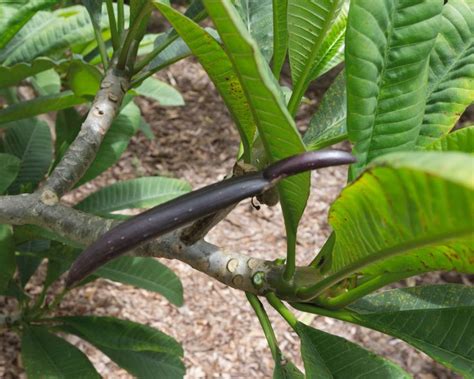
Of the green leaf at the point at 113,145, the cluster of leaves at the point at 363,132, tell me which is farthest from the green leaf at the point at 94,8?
the green leaf at the point at 113,145

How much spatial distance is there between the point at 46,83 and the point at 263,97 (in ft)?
4.33

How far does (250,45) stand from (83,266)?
0.75ft

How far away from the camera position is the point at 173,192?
1.59 metres

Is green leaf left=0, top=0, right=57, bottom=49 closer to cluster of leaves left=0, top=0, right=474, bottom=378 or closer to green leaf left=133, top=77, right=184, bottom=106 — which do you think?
cluster of leaves left=0, top=0, right=474, bottom=378

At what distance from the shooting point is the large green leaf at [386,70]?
61cm

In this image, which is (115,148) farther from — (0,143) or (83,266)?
(83,266)

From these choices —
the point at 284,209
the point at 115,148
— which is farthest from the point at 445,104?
Result: the point at 115,148

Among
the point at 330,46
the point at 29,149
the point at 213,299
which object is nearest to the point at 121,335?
the point at 29,149

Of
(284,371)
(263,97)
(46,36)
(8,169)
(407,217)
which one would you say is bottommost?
(284,371)

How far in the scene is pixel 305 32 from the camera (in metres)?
0.75

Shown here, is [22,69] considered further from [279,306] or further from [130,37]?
[279,306]

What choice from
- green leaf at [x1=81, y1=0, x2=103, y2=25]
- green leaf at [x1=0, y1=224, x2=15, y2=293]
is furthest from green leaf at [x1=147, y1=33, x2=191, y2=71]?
green leaf at [x1=0, y1=224, x2=15, y2=293]

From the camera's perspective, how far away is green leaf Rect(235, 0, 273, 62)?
3.11ft

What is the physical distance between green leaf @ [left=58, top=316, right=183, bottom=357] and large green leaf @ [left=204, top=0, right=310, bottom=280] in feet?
2.63
